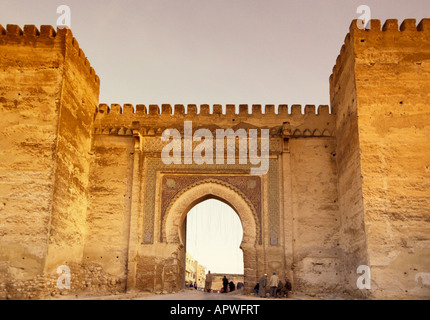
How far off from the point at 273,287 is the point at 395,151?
3385 mm

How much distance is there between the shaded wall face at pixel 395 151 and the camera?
26.5 feet

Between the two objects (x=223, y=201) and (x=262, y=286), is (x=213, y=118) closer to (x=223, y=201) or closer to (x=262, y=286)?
(x=223, y=201)

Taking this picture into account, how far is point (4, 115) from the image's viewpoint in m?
8.86

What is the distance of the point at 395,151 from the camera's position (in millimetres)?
8695

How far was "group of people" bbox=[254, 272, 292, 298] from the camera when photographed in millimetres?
9430

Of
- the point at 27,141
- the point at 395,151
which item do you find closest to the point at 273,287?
the point at 395,151

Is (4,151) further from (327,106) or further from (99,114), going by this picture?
(327,106)

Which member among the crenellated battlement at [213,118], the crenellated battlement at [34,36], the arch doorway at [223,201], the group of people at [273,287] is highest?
the crenellated battlement at [34,36]

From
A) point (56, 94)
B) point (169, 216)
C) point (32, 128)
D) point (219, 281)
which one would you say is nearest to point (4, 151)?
point (32, 128)

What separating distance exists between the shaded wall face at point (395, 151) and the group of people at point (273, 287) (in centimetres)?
203

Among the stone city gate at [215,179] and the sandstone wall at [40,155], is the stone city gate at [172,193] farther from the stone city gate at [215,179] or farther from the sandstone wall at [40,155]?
the sandstone wall at [40,155]

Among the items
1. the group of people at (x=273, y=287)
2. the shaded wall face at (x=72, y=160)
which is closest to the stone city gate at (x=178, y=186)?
the group of people at (x=273, y=287)
